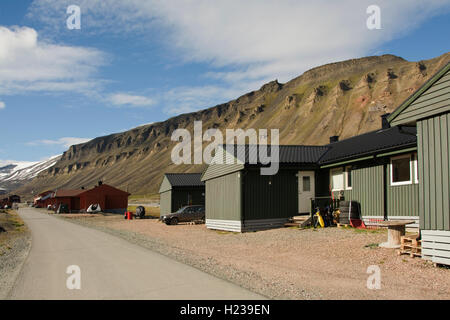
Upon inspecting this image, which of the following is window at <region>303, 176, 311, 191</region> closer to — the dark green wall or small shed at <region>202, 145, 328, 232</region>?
small shed at <region>202, 145, 328, 232</region>

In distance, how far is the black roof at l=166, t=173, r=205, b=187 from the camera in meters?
36.7

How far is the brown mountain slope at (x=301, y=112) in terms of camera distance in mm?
99188

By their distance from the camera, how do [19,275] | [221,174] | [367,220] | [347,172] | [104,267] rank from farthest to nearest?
[221,174]
[347,172]
[367,220]
[104,267]
[19,275]

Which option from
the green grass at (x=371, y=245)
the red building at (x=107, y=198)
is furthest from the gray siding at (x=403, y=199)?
the red building at (x=107, y=198)

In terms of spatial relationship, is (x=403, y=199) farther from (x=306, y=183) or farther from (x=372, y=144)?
(x=306, y=183)

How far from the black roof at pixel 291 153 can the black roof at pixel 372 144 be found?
0.54 meters

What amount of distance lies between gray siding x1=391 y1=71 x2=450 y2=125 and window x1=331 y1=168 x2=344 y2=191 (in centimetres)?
890

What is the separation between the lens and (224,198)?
23.3 m

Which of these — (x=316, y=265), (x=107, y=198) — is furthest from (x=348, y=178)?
(x=107, y=198)

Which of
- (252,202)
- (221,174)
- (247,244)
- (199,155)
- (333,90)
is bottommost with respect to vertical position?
(247,244)
